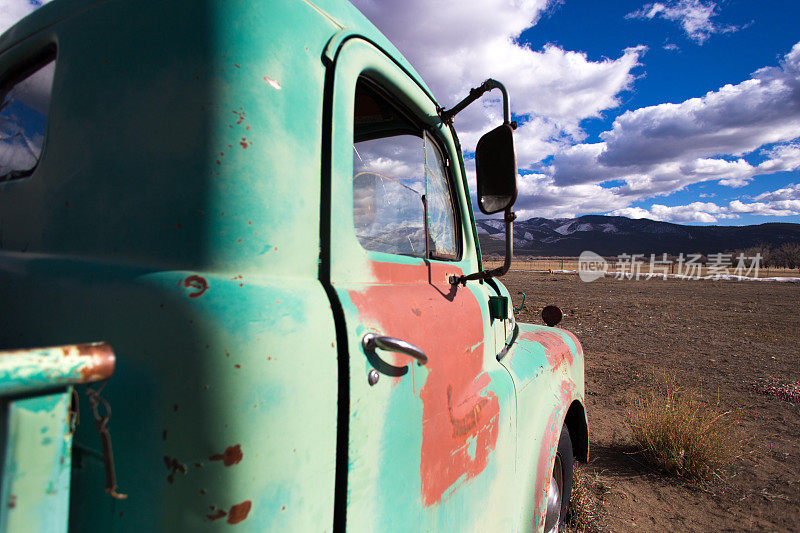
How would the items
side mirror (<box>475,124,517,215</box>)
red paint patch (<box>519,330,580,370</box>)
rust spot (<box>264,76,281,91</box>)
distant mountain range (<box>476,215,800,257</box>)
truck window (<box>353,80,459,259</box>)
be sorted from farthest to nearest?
1. distant mountain range (<box>476,215,800,257</box>)
2. red paint patch (<box>519,330,580,370</box>)
3. side mirror (<box>475,124,517,215</box>)
4. truck window (<box>353,80,459,259</box>)
5. rust spot (<box>264,76,281,91</box>)

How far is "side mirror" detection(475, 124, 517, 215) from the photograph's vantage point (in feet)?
5.45

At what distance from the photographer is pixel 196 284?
2.74ft

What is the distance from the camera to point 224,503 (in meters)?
0.77

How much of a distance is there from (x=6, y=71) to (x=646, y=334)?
11.6 m

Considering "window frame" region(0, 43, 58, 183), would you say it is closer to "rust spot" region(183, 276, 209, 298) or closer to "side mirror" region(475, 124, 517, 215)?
"rust spot" region(183, 276, 209, 298)

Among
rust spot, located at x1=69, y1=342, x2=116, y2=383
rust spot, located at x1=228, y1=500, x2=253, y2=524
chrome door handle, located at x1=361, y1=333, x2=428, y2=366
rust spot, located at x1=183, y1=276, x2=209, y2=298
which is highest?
rust spot, located at x1=183, y1=276, x2=209, y2=298

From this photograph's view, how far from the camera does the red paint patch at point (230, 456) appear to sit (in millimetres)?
766

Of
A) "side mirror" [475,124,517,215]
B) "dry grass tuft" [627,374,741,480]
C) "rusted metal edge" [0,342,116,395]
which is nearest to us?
"rusted metal edge" [0,342,116,395]

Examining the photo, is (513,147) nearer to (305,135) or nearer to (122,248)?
(305,135)

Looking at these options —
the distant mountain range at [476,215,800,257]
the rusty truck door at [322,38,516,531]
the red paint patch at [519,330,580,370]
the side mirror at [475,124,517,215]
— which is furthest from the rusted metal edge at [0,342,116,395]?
the distant mountain range at [476,215,800,257]

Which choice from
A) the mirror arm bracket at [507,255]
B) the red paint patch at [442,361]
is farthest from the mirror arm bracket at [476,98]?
the red paint patch at [442,361]

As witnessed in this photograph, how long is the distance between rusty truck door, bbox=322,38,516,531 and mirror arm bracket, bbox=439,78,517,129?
6cm

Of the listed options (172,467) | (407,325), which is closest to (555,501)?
(407,325)

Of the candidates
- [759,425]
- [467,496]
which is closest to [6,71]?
[467,496]
